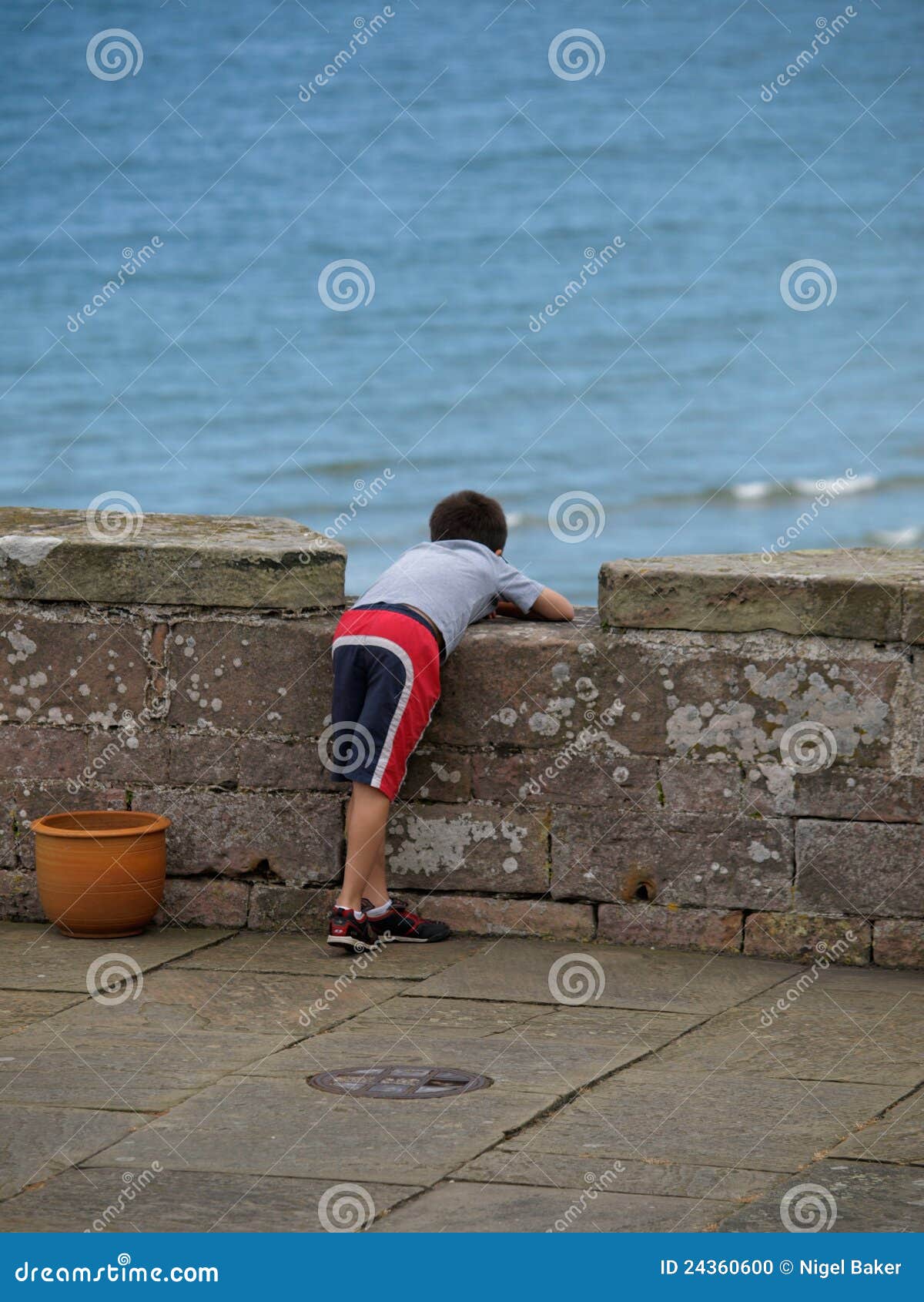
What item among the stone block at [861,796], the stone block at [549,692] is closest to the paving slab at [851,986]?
the stone block at [861,796]

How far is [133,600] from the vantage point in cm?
524

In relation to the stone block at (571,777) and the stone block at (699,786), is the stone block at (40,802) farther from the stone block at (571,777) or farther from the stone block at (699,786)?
the stone block at (699,786)

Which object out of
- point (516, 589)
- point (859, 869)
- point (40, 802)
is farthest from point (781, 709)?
point (40, 802)

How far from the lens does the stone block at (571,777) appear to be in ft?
16.4

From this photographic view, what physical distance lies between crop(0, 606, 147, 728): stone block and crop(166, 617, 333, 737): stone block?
158 mm

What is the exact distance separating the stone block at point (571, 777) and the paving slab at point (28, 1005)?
1.43 m

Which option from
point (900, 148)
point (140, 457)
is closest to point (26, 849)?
point (140, 457)

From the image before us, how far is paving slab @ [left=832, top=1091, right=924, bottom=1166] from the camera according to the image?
3.30 m

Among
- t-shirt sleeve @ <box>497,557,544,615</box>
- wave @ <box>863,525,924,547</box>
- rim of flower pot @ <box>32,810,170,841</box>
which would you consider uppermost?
wave @ <box>863,525,924,547</box>

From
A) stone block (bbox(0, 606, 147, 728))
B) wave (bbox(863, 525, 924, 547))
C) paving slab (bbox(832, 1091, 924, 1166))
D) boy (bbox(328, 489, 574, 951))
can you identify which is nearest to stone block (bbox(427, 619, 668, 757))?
boy (bbox(328, 489, 574, 951))

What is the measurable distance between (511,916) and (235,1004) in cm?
105

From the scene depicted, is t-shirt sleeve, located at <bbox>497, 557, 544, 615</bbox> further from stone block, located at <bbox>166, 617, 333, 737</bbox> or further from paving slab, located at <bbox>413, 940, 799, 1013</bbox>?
paving slab, located at <bbox>413, 940, 799, 1013</bbox>

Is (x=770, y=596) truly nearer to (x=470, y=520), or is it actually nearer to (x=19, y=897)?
(x=470, y=520)

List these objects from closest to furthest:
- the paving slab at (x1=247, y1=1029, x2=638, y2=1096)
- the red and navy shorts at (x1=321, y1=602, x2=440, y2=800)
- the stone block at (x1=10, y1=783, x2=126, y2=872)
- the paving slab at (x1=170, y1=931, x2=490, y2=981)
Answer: the paving slab at (x1=247, y1=1029, x2=638, y2=1096) → the paving slab at (x1=170, y1=931, x2=490, y2=981) → the red and navy shorts at (x1=321, y1=602, x2=440, y2=800) → the stone block at (x1=10, y1=783, x2=126, y2=872)
